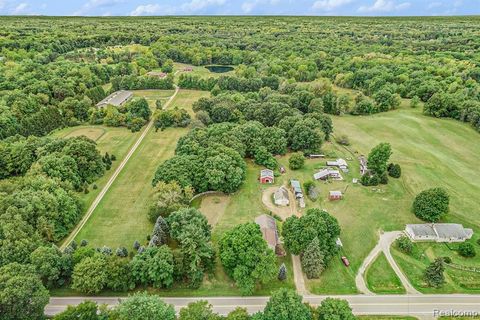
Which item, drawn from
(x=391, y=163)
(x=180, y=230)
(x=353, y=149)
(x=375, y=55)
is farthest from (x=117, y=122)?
(x=375, y=55)

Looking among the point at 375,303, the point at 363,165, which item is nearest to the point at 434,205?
the point at 363,165

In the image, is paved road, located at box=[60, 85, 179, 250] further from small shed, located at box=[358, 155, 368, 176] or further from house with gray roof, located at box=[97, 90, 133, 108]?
small shed, located at box=[358, 155, 368, 176]

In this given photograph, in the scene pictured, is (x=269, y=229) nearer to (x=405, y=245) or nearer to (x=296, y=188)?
(x=296, y=188)

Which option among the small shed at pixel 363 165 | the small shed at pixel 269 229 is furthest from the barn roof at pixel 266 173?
the small shed at pixel 363 165

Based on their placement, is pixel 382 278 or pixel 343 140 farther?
pixel 343 140

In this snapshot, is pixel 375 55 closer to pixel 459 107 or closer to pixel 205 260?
pixel 459 107
